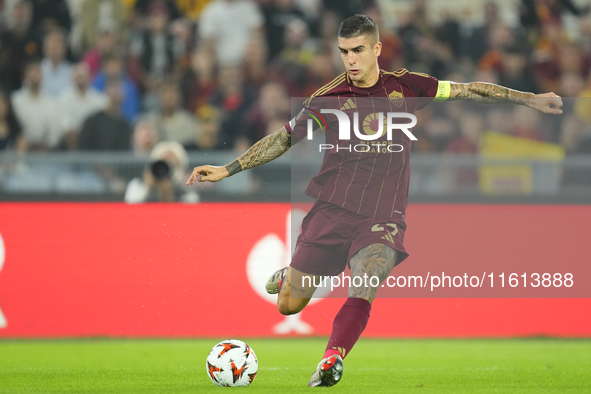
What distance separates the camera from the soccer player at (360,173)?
5.36 metres

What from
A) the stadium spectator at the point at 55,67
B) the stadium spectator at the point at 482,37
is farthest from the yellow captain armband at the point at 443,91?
the stadium spectator at the point at 55,67

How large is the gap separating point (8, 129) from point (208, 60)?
2.58 metres

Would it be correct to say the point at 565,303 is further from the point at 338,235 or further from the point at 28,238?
the point at 28,238

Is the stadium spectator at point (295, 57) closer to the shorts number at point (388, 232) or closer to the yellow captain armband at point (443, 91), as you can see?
the yellow captain armband at point (443, 91)

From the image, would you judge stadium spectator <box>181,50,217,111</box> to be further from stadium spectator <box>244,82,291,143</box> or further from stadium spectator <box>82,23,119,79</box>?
stadium spectator <box>82,23,119,79</box>

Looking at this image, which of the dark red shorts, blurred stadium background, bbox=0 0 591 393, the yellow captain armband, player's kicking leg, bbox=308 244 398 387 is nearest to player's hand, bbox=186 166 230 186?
the dark red shorts

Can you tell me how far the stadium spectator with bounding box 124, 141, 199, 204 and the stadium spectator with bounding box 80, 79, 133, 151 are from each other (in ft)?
4.19

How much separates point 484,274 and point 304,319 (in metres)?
1.81

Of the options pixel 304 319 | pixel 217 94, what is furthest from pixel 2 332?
pixel 217 94

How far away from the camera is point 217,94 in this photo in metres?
10.9

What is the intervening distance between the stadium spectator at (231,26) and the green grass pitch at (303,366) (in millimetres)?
4554

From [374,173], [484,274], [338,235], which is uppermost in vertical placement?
[374,173]

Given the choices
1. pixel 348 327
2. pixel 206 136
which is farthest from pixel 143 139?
pixel 348 327

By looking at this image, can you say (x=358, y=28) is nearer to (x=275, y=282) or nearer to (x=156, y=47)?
(x=275, y=282)
